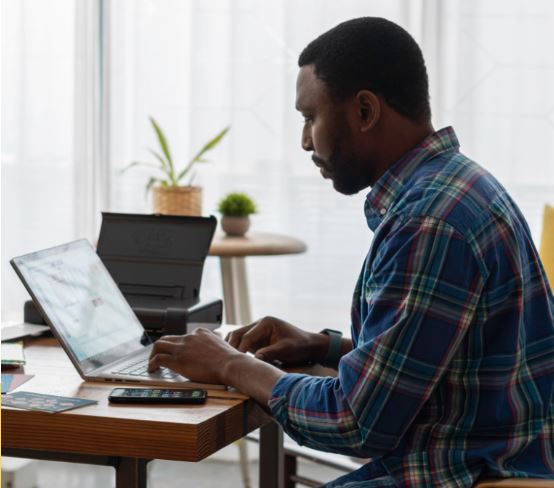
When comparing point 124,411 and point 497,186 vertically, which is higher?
point 497,186

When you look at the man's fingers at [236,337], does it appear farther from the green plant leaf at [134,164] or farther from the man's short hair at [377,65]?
the green plant leaf at [134,164]

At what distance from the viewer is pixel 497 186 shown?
4.35 feet

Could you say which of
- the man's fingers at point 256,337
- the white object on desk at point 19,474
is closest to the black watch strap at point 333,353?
the man's fingers at point 256,337

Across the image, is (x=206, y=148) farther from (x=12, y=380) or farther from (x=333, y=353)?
(x=12, y=380)

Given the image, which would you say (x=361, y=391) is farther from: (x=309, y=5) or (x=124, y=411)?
(x=309, y=5)

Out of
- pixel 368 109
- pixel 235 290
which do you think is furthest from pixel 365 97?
pixel 235 290

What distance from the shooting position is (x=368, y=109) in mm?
1392

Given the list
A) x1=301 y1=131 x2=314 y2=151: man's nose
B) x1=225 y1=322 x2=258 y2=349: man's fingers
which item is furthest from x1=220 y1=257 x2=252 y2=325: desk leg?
x1=301 y1=131 x2=314 y2=151: man's nose

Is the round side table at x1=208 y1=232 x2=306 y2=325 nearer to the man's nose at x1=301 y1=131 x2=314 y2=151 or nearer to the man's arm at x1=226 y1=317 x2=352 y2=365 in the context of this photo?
the man's arm at x1=226 y1=317 x2=352 y2=365

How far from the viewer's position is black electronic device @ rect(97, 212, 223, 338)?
76.7 inches

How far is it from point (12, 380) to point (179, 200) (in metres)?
1.74

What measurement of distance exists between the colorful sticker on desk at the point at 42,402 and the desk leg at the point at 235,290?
177 centimetres

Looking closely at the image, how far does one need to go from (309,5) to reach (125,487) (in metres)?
2.49

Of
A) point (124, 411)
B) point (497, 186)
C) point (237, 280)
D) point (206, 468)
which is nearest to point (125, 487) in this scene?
point (124, 411)
